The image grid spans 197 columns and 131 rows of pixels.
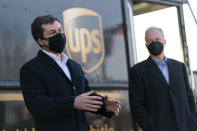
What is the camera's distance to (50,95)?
7.54ft

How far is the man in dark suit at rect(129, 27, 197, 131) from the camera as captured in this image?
337 cm

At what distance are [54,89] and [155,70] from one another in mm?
1383

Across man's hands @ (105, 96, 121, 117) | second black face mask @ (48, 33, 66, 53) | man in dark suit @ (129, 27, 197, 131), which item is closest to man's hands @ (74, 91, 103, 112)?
man's hands @ (105, 96, 121, 117)

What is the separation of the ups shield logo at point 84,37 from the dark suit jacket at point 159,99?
37 cm

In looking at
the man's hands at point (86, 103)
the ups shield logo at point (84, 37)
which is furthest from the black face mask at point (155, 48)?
the man's hands at point (86, 103)

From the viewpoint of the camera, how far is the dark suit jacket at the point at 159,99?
3.37 m

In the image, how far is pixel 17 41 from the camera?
10.2ft

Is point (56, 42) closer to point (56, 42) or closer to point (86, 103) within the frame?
point (56, 42)

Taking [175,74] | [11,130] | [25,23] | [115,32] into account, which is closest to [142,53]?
[115,32]

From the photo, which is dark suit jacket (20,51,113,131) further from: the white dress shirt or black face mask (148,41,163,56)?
black face mask (148,41,163,56)

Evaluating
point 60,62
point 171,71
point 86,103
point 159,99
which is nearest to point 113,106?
point 86,103

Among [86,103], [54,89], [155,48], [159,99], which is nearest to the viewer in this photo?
[86,103]

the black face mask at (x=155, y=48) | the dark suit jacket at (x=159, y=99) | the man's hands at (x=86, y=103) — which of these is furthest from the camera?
the black face mask at (x=155, y=48)

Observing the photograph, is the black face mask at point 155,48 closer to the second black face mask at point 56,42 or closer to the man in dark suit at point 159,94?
the man in dark suit at point 159,94
